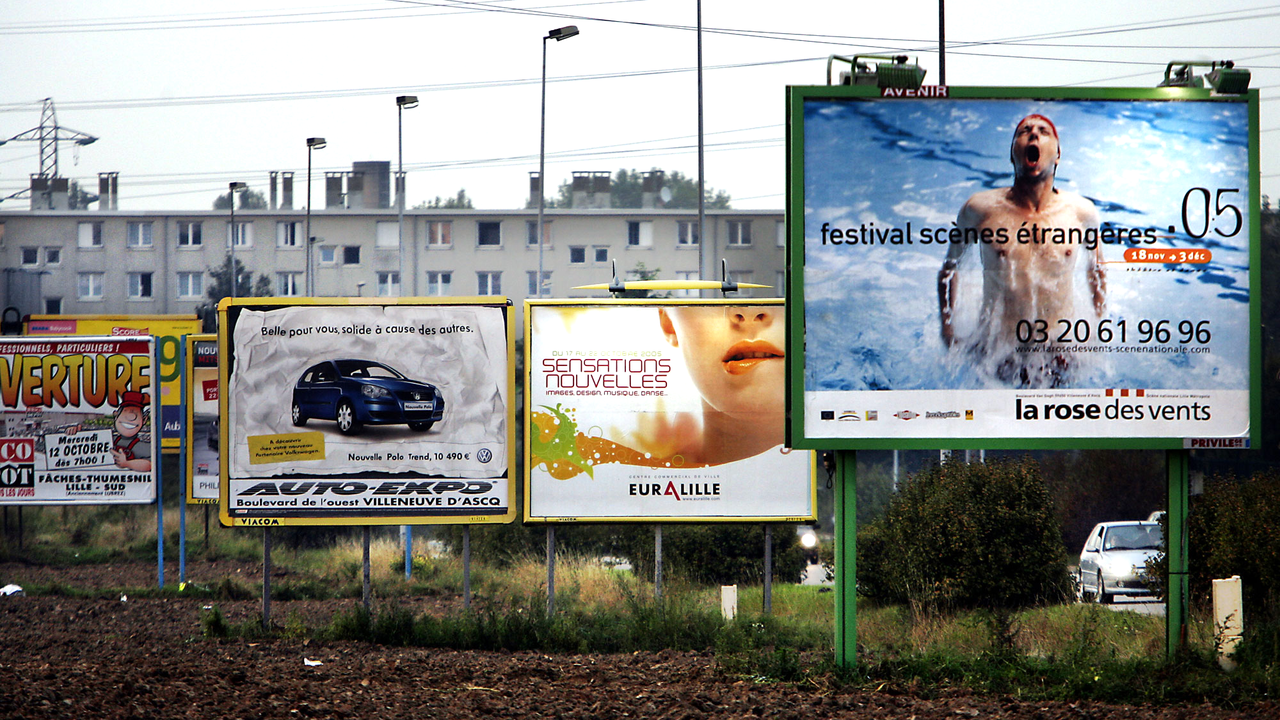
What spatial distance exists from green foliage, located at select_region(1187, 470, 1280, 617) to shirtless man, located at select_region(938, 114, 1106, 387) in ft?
10.4

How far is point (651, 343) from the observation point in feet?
42.7

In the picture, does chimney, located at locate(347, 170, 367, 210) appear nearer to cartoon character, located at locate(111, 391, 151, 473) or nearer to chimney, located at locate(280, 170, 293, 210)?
chimney, located at locate(280, 170, 293, 210)

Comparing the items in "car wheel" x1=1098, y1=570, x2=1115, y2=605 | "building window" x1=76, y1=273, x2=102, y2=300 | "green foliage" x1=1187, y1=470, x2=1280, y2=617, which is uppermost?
"building window" x1=76, y1=273, x2=102, y2=300

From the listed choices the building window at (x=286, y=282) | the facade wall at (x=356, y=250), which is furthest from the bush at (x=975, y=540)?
the building window at (x=286, y=282)

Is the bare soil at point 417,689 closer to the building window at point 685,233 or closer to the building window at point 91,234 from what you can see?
the building window at point 685,233

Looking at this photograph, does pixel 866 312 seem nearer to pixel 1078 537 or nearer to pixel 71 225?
pixel 1078 537

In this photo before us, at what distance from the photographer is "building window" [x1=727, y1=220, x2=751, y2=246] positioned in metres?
80.0

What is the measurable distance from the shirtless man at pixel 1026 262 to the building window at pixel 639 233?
2903 inches

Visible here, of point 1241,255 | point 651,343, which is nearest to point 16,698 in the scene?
point 651,343

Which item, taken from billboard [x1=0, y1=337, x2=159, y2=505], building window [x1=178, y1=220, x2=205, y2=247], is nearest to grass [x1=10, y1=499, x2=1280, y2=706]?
billboard [x1=0, y1=337, x2=159, y2=505]

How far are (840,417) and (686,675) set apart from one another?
8.12ft

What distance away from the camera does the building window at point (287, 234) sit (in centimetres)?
8275

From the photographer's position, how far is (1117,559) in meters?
19.1

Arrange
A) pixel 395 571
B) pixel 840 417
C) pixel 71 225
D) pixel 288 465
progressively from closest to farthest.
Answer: pixel 840 417
pixel 288 465
pixel 395 571
pixel 71 225
